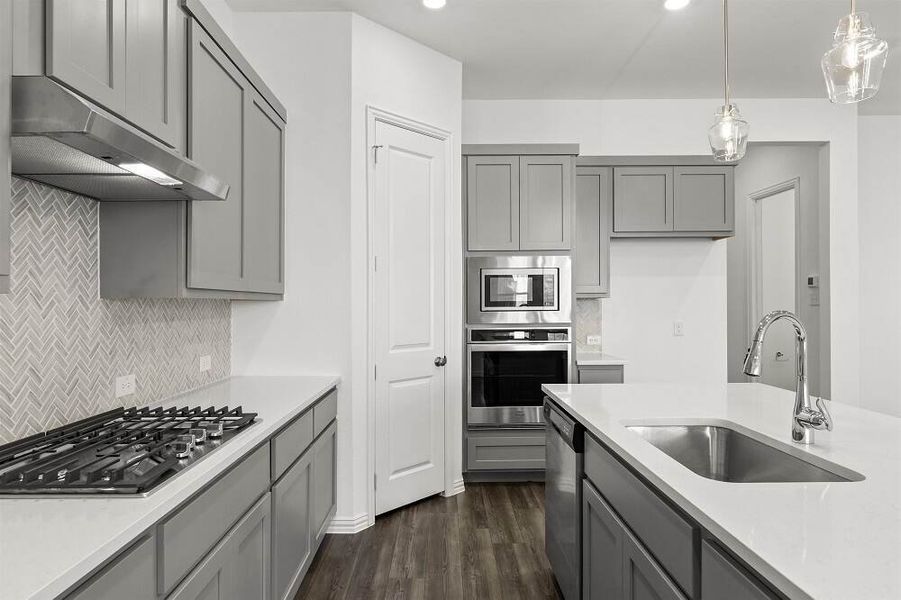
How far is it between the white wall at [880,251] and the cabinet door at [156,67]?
17.6 ft

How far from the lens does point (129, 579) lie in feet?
3.42

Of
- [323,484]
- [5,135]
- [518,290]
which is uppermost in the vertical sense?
[5,135]

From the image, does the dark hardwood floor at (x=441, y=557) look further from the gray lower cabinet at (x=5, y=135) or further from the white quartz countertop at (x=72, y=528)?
the gray lower cabinet at (x=5, y=135)

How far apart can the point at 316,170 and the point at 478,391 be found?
1.90 m

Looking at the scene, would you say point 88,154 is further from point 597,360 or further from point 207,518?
point 597,360

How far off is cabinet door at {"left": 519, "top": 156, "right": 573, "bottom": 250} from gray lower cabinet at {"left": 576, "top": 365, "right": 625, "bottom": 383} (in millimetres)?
900

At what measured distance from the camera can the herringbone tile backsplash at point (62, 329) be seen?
1603mm

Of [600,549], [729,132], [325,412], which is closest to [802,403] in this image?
[600,549]

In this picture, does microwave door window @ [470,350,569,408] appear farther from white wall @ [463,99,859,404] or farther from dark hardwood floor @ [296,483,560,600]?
white wall @ [463,99,859,404]

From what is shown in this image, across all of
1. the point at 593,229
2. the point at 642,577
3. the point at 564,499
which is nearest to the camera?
the point at 642,577

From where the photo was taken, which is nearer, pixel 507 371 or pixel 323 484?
pixel 323 484

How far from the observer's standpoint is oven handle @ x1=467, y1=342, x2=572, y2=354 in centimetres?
394

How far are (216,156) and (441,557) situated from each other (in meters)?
2.17

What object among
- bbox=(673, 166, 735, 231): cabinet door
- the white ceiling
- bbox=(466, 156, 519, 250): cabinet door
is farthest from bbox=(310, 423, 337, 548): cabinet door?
bbox=(673, 166, 735, 231): cabinet door
